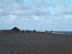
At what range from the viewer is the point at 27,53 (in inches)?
373

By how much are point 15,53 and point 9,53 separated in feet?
1.64

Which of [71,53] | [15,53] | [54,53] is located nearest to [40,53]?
[54,53]

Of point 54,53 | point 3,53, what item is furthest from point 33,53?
point 3,53

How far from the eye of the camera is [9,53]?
928 centimetres

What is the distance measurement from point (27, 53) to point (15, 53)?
1022 mm

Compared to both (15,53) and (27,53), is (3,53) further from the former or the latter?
(27,53)

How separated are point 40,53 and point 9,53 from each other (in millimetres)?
2652

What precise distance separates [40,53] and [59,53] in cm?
169

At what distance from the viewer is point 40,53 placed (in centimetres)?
959

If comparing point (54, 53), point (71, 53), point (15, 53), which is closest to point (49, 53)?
point (54, 53)

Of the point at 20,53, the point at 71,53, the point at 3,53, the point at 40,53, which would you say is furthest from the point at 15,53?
the point at 71,53

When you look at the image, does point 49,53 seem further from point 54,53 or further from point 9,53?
point 9,53

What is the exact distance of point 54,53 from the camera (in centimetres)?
968

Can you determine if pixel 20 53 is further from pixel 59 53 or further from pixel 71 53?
pixel 71 53
